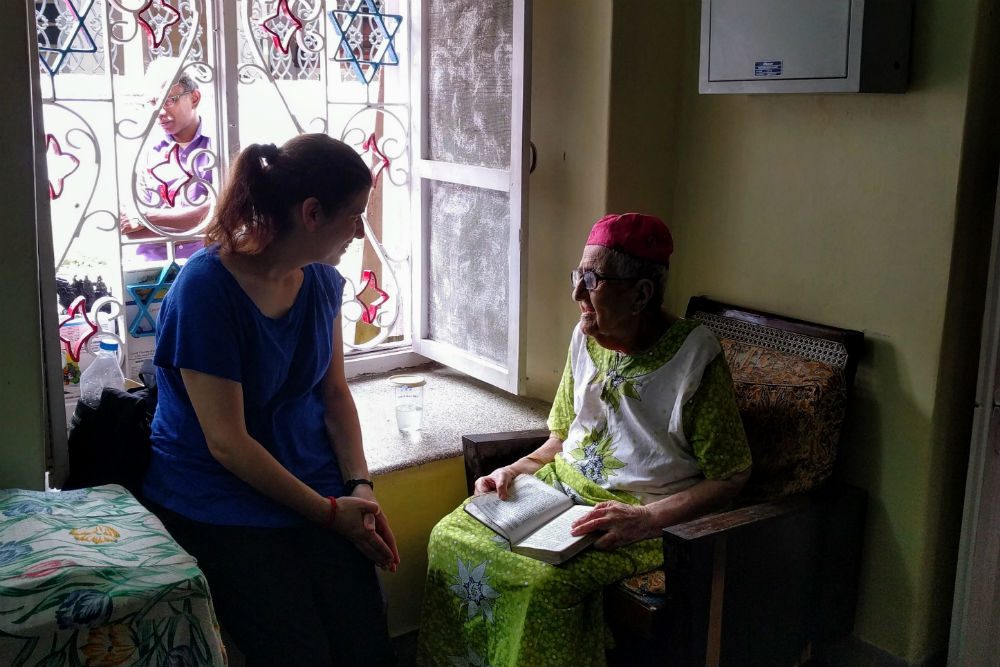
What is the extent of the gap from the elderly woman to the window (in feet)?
1.46

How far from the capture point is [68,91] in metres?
2.29

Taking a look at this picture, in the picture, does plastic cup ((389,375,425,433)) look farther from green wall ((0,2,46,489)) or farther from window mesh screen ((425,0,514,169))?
green wall ((0,2,46,489))

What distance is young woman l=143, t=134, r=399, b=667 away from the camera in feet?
6.01

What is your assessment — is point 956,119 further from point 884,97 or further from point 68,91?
point 68,91

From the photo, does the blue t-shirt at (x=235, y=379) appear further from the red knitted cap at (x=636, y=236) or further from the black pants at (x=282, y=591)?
the red knitted cap at (x=636, y=236)

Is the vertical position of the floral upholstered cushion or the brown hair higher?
the brown hair

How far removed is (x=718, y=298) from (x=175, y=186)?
1.39 meters

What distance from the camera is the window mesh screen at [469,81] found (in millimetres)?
2488

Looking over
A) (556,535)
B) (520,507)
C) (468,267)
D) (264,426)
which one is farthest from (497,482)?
(468,267)

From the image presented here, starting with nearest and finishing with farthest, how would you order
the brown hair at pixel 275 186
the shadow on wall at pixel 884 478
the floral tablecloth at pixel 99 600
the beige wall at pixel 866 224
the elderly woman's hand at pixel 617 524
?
the floral tablecloth at pixel 99 600 → the brown hair at pixel 275 186 → the elderly woman's hand at pixel 617 524 → the beige wall at pixel 866 224 → the shadow on wall at pixel 884 478

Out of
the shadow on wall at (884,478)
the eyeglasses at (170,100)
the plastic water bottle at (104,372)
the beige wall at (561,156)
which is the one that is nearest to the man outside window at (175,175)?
the eyeglasses at (170,100)

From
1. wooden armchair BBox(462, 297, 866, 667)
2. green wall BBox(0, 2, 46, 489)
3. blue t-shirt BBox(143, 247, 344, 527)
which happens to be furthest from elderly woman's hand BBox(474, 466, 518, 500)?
green wall BBox(0, 2, 46, 489)

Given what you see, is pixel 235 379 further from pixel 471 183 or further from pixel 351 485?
pixel 471 183

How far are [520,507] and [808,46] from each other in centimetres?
111
